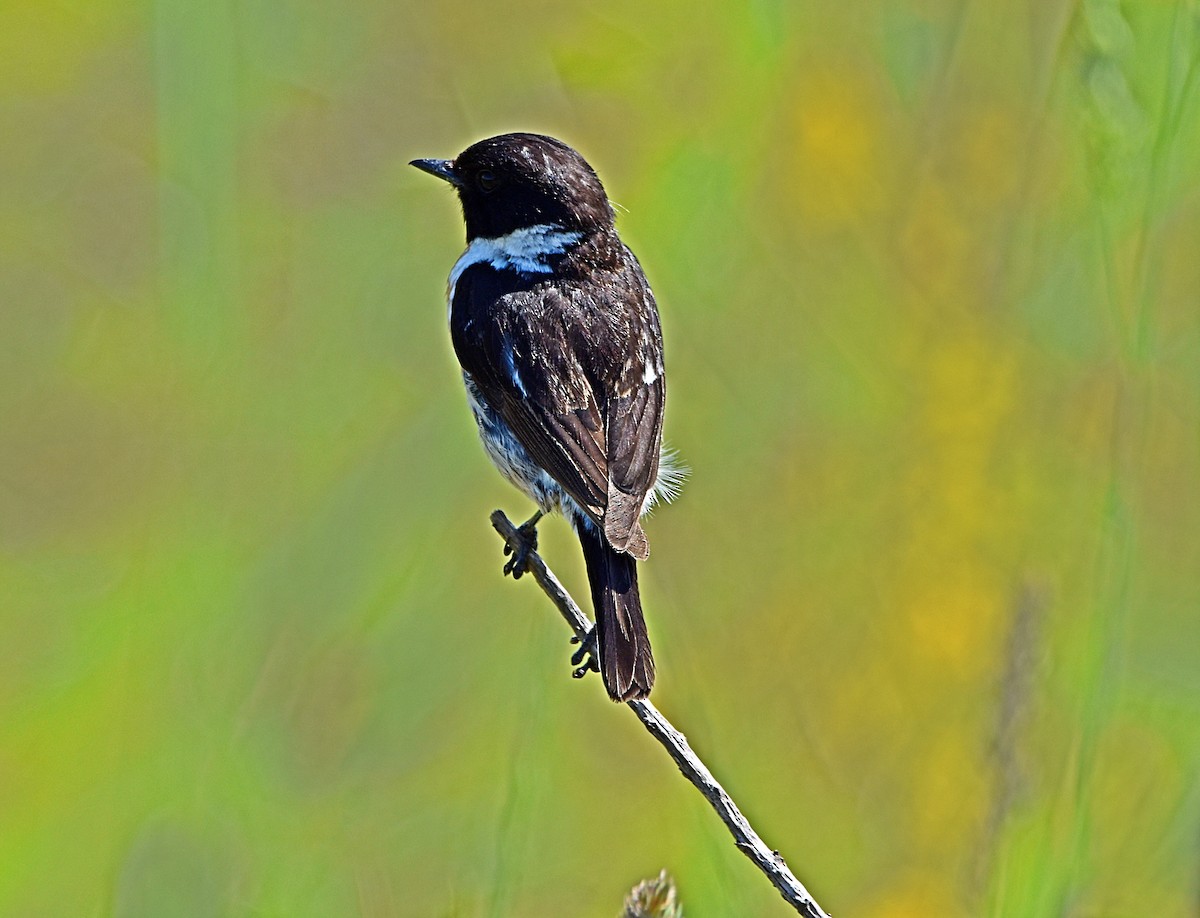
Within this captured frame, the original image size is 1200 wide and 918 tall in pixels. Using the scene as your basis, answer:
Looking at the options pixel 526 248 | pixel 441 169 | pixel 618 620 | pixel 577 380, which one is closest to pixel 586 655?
pixel 618 620

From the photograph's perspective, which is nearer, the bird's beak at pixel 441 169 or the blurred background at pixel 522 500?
the blurred background at pixel 522 500

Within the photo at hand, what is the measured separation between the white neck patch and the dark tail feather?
851 millimetres

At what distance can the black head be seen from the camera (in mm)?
4266

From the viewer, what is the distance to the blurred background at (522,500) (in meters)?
3.97

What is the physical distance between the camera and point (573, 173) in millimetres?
4305

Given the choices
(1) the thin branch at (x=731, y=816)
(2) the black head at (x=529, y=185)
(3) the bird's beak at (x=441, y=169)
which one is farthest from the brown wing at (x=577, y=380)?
(1) the thin branch at (x=731, y=816)

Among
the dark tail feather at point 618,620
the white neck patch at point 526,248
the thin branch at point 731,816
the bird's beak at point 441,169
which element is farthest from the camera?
the bird's beak at point 441,169

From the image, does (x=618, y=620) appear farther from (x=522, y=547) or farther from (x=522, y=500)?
(x=522, y=500)

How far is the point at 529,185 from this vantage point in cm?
429

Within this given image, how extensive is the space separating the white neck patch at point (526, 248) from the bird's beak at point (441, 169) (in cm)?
20

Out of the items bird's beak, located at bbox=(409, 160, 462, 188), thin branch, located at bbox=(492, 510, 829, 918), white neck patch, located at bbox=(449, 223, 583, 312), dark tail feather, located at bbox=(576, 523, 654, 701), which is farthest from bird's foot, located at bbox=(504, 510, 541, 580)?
thin branch, located at bbox=(492, 510, 829, 918)

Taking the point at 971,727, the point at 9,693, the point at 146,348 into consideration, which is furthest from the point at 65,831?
the point at 971,727

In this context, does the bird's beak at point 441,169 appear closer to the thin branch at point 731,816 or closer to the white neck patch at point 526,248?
the white neck patch at point 526,248

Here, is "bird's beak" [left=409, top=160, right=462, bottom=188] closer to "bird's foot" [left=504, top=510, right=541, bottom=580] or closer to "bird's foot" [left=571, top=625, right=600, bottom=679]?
"bird's foot" [left=504, top=510, right=541, bottom=580]
